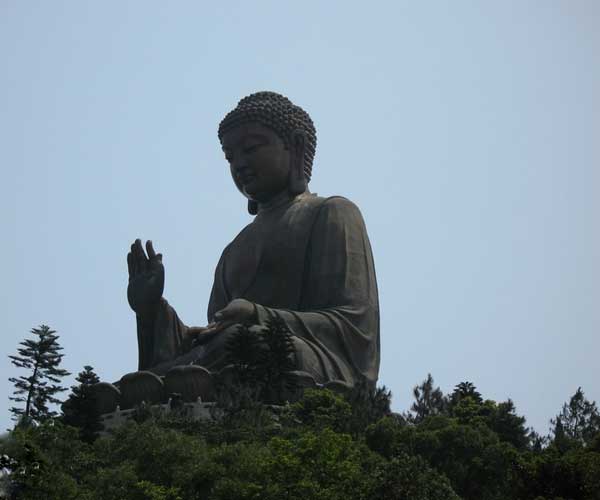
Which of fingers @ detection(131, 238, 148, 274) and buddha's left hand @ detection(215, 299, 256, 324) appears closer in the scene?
buddha's left hand @ detection(215, 299, 256, 324)

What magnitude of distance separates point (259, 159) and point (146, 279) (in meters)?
3.41

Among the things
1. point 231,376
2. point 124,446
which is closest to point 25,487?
point 124,446

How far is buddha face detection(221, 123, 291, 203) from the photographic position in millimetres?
25828

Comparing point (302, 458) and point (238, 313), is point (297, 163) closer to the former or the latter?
point (238, 313)

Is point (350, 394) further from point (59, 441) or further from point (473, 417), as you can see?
point (59, 441)

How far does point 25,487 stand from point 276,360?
7.78 meters

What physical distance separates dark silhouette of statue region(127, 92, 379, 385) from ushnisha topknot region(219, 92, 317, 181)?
0.02m

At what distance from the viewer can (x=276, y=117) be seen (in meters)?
26.0

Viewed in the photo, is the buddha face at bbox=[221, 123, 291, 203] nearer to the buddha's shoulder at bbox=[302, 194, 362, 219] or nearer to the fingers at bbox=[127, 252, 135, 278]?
the buddha's shoulder at bbox=[302, 194, 362, 219]

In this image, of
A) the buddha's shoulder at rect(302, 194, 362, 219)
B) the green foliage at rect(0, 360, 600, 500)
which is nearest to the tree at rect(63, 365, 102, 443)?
the green foliage at rect(0, 360, 600, 500)

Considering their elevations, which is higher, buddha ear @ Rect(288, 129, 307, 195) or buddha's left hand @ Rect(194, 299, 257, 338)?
buddha ear @ Rect(288, 129, 307, 195)

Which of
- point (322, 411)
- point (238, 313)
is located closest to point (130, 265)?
point (238, 313)

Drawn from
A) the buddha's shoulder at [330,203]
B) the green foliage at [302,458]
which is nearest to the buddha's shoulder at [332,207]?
the buddha's shoulder at [330,203]

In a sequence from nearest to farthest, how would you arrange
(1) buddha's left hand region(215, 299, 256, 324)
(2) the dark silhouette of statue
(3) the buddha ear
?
(1) buddha's left hand region(215, 299, 256, 324)
(2) the dark silhouette of statue
(3) the buddha ear
